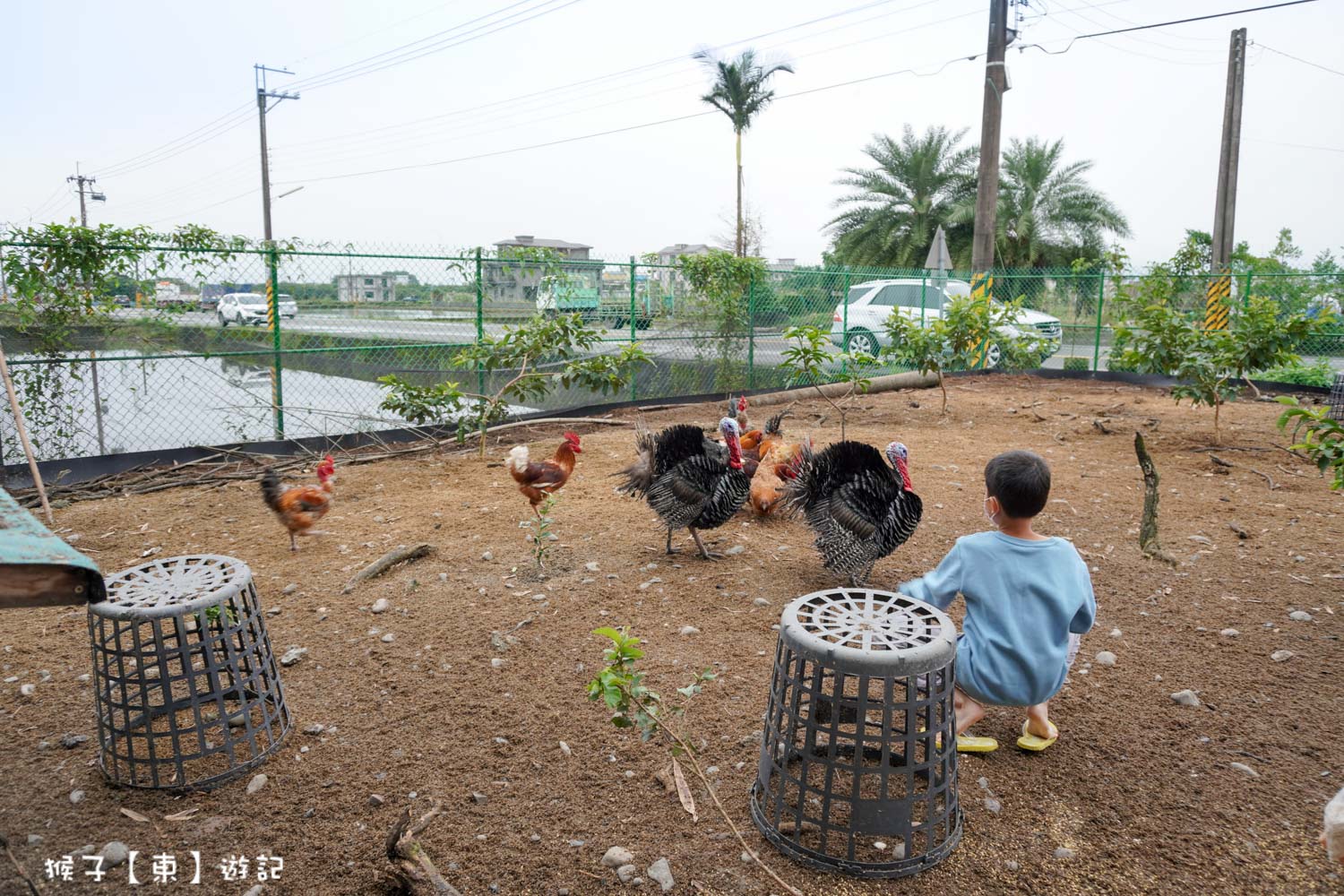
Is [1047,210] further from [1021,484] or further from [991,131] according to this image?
[1021,484]

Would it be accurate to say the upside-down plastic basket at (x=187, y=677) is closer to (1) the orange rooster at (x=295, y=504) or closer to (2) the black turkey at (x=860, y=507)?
(1) the orange rooster at (x=295, y=504)

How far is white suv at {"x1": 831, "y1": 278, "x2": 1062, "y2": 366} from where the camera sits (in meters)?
13.6

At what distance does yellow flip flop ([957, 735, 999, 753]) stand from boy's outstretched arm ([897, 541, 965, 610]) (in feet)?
1.73

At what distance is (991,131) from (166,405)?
12965mm

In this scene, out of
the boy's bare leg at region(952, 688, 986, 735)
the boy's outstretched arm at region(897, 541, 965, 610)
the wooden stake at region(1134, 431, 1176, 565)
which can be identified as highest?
the boy's outstretched arm at region(897, 541, 965, 610)

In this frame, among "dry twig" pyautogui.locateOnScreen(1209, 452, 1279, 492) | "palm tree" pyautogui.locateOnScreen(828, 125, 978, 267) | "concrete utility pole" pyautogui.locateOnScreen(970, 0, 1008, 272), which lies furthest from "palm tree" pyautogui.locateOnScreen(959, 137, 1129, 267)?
"dry twig" pyautogui.locateOnScreen(1209, 452, 1279, 492)

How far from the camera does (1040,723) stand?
2.78 m

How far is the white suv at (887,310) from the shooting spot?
13648mm

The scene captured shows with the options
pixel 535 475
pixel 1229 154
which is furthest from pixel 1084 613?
pixel 1229 154

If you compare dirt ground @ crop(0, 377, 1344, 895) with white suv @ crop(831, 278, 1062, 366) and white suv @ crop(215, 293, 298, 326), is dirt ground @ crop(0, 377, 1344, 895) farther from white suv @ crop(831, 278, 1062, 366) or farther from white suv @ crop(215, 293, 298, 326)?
white suv @ crop(831, 278, 1062, 366)

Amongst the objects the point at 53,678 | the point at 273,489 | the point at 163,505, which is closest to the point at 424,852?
the point at 53,678

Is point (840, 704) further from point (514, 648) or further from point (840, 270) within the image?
point (840, 270)

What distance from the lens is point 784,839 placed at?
2312 mm

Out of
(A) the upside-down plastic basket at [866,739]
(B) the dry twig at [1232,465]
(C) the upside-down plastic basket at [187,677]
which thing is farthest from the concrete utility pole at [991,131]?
(C) the upside-down plastic basket at [187,677]
